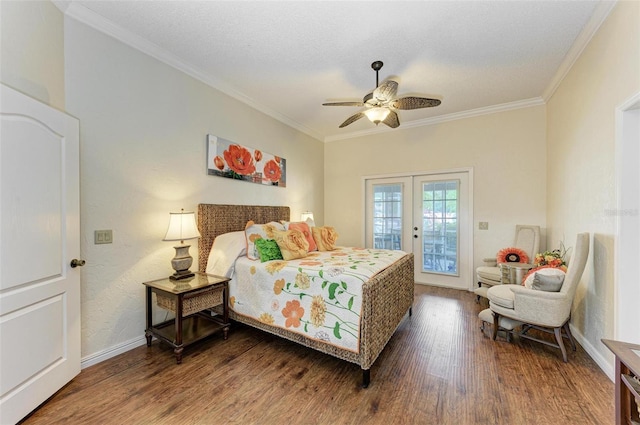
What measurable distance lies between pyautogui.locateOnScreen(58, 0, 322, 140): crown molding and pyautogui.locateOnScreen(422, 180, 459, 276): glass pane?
10.2ft

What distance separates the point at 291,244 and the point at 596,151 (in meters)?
2.86

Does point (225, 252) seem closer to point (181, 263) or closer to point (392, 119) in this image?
point (181, 263)

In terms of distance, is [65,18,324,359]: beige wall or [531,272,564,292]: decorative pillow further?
[531,272,564,292]: decorative pillow

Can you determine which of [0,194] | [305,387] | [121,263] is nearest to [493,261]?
[305,387]

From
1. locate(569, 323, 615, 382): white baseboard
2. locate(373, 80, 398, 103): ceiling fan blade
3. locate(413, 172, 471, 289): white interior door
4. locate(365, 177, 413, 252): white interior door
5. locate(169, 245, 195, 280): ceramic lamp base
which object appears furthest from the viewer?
locate(365, 177, 413, 252): white interior door

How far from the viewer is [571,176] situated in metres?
2.68

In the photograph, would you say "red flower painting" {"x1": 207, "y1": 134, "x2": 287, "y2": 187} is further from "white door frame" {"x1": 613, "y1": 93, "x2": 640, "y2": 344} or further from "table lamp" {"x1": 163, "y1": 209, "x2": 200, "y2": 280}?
"white door frame" {"x1": 613, "y1": 93, "x2": 640, "y2": 344}

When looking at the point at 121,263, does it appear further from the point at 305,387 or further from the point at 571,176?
the point at 571,176

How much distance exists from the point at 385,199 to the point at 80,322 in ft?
14.2

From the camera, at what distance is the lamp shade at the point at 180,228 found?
233 cm

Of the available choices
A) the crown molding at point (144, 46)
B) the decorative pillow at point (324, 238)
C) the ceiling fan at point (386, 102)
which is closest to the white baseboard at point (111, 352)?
the decorative pillow at point (324, 238)

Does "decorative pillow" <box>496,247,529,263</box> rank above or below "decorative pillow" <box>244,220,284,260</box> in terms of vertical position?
below

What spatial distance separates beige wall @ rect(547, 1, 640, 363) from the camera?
5.85 feet

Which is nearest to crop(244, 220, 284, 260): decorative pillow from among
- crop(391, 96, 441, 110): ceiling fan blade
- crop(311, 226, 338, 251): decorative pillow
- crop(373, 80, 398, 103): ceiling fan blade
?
crop(311, 226, 338, 251): decorative pillow
